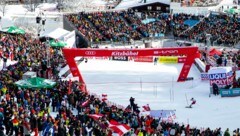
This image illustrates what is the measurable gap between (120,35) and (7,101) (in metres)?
34.2

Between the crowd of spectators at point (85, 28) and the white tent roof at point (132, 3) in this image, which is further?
the white tent roof at point (132, 3)

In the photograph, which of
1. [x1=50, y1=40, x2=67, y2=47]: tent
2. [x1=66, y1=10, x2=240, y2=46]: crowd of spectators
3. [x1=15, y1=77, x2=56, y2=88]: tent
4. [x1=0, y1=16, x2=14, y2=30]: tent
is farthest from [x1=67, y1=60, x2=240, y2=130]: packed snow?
[x1=0, y1=16, x2=14, y2=30]: tent

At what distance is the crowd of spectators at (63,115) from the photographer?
2366 cm

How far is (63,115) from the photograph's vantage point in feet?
82.5

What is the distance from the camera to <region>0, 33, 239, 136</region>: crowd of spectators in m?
23.7

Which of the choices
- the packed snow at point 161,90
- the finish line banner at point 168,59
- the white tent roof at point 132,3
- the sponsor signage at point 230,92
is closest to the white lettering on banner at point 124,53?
the packed snow at point 161,90

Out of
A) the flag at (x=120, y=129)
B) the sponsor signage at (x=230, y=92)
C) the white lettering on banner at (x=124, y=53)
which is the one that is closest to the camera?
the flag at (x=120, y=129)

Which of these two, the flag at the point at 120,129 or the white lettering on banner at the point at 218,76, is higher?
the white lettering on banner at the point at 218,76

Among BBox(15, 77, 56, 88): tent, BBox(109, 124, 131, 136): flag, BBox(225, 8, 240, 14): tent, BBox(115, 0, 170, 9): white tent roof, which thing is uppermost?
BBox(115, 0, 170, 9): white tent roof

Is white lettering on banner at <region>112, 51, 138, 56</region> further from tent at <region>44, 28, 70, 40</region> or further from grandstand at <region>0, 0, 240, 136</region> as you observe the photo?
tent at <region>44, 28, 70, 40</region>

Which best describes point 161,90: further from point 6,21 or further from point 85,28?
point 6,21

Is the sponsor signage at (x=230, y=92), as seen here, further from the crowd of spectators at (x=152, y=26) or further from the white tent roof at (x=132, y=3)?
the white tent roof at (x=132, y=3)

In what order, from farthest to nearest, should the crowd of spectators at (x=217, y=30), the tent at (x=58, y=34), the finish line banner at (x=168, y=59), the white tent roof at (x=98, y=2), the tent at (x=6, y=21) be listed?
1. the white tent roof at (x=98, y=2)
2. the tent at (x=6, y=21)
3. the crowd of spectators at (x=217, y=30)
4. the tent at (x=58, y=34)
5. the finish line banner at (x=168, y=59)

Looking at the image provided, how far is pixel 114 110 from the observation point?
27234 millimetres
